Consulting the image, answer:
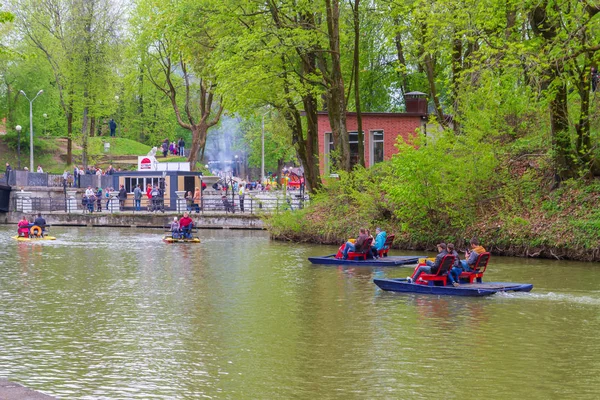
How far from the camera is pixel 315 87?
42.6m

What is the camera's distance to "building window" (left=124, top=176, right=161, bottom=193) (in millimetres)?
62844

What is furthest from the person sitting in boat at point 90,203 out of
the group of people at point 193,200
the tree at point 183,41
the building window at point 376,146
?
the building window at point 376,146

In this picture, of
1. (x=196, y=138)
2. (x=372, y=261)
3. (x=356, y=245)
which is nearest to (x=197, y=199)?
(x=196, y=138)

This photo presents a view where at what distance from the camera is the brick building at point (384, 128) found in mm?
48125

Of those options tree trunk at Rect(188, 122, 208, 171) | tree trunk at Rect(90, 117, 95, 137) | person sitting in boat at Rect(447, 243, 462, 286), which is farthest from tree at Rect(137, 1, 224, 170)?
person sitting in boat at Rect(447, 243, 462, 286)

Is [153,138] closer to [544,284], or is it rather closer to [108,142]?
[108,142]

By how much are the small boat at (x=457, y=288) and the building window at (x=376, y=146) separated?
26.0 metres

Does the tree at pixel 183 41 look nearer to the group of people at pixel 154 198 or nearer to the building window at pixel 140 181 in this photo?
the building window at pixel 140 181

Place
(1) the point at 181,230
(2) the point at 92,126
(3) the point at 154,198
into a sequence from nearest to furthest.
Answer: (1) the point at 181,230 → (3) the point at 154,198 → (2) the point at 92,126

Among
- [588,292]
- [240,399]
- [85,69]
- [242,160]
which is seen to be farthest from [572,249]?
[242,160]

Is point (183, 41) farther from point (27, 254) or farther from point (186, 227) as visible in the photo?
point (27, 254)

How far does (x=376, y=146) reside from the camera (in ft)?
164

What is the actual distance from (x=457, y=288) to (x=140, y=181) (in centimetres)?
4352

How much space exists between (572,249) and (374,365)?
18656 millimetres
